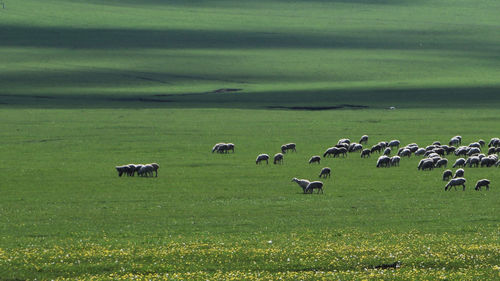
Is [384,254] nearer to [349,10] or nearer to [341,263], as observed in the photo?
[341,263]

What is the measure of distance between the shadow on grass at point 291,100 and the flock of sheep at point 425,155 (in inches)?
1291

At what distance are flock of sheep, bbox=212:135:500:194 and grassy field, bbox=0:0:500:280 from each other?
0.61m

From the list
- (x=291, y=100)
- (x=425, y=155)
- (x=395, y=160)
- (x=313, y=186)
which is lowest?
(x=313, y=186)

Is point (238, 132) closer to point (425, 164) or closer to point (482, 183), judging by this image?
point (425, 164)

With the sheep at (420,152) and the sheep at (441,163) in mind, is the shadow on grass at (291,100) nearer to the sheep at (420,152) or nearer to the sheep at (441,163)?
the sheep at (420,152)

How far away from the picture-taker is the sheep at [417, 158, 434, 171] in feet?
118

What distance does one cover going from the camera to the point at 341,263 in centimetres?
1595

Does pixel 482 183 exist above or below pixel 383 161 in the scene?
below

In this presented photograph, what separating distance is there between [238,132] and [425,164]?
23.7 meters

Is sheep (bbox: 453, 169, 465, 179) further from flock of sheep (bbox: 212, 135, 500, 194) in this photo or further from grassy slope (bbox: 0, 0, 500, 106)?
grassy slope (bbox: 0, 0, 500, 106)

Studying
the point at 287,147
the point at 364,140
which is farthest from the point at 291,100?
the point at 287,147

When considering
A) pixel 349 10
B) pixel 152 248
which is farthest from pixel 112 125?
pixel 349 10

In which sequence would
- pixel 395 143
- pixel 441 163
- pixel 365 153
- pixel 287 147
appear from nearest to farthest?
pixel 441 163 → pixel 365 153 → pixel 287 147 → pixel 395 143

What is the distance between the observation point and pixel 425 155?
4062 cm
